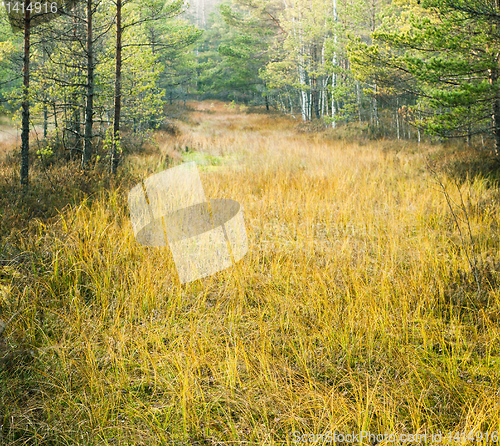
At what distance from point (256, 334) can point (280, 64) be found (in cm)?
2199

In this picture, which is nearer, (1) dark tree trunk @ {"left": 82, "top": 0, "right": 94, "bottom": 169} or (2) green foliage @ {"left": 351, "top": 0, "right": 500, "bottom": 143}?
(2) green foliage @ {"left": 351, "top": 0, "right": 500, "bottom": 143}

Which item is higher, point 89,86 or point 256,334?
point 89,86

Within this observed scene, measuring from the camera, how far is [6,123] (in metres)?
22.3

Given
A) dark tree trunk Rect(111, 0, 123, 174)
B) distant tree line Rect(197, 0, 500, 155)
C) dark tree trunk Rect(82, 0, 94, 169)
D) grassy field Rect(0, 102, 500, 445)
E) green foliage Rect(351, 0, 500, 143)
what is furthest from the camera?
dark tree trunk Rect(82, 0, 94, 169)

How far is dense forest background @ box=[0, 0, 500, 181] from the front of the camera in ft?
18.4

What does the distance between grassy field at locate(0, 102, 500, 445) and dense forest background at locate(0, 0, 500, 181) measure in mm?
2616

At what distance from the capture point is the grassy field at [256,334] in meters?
1.67

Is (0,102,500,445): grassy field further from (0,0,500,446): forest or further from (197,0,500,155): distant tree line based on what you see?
(197,0,500,155): distant tree line

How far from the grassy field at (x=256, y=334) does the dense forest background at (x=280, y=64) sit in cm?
262

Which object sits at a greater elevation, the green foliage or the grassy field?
the green foliage

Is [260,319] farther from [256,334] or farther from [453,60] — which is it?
[453,60]

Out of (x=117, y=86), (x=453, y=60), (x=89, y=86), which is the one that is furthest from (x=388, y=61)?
(x=89, y=86)

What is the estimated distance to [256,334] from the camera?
2295 millimetres

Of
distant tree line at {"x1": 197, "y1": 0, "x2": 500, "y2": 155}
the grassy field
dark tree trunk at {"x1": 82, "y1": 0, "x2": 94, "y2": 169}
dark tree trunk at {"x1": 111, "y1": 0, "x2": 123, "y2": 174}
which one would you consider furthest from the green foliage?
dark tree trunk at {"x1": 82, "y1": 0, "x2": 94, "y2": 169}
